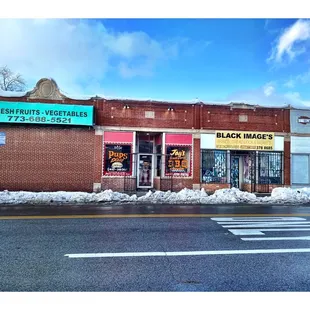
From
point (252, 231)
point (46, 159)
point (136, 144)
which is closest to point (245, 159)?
point (136, 144)

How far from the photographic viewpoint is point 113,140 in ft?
54.9

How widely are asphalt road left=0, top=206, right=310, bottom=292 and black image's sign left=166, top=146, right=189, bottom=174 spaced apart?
849 cm

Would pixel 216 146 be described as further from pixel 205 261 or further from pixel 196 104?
pixel 205 261

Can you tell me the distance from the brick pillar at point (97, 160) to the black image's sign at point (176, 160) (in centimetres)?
413

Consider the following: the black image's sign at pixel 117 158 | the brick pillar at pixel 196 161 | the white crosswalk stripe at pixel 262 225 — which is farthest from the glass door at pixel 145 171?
the white crosswalk stripe at pixel 262 225

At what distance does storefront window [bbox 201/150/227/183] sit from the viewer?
1745cm

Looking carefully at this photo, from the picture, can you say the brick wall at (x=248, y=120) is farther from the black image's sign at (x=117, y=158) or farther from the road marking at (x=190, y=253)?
the road marking at (x=190, y=253)

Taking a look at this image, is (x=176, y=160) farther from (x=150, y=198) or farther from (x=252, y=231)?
(x=252, y=231)

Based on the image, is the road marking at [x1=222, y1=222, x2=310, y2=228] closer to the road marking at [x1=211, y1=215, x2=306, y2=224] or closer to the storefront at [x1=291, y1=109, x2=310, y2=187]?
the road marking at [x1=211, y1=215, x2=306, y2=224]

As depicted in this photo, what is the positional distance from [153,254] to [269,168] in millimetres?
15035

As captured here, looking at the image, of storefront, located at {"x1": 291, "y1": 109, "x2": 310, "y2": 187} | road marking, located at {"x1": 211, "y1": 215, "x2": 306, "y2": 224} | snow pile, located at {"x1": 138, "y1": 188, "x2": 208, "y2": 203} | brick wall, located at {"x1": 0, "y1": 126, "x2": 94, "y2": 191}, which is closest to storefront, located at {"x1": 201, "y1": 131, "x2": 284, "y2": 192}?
storefront, located at {"x1": 291, "y1": 109, "x2": 310, "y2": 187}

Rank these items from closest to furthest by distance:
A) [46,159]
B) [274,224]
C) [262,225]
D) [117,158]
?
1. [262,225]
2. [274,224]
3. [46,159]
4. [117,158]

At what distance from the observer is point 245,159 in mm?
18484

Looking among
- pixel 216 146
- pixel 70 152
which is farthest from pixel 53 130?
pixel 216 146
